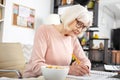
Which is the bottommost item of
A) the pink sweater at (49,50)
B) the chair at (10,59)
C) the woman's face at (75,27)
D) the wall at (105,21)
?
the chair at (10,59)

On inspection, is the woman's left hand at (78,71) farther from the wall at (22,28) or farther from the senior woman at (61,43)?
the wall at (22,28)

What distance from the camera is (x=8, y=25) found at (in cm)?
317

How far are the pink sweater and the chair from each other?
0.84 metres

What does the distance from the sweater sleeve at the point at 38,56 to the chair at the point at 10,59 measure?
2.92 feet

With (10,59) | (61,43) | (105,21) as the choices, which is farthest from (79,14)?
(105,21)

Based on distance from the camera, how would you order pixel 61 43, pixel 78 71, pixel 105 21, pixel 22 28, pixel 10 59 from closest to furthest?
pixel 78 71 < pixel 61 43 < pixel 10 59 < pixel 22 28 < pixel 105 21

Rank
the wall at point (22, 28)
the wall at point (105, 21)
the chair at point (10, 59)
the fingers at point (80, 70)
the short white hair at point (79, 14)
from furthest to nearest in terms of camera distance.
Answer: the wall at point (105, 21)
the wall at point (22, 28)
the chair at point (10, 59)
the short white hair at point (79, 14)
the fingers at point (80, 70)

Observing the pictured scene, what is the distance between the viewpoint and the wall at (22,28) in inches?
124

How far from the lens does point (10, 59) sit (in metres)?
2.30

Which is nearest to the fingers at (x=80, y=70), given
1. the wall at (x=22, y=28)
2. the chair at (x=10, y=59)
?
the chair at (x=10, y=59)

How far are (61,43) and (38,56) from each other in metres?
0.28

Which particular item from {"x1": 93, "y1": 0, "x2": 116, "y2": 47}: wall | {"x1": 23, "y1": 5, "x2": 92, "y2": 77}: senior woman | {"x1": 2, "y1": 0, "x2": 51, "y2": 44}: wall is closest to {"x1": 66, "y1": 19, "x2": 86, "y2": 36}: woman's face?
{"x1": 23, "y1": 5, "x2": 92, "y2": 77}: senior woman

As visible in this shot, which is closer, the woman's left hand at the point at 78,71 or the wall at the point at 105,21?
the woman's left hand at the point at 78,71

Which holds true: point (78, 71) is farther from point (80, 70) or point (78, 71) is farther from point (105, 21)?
point (105, 21)
